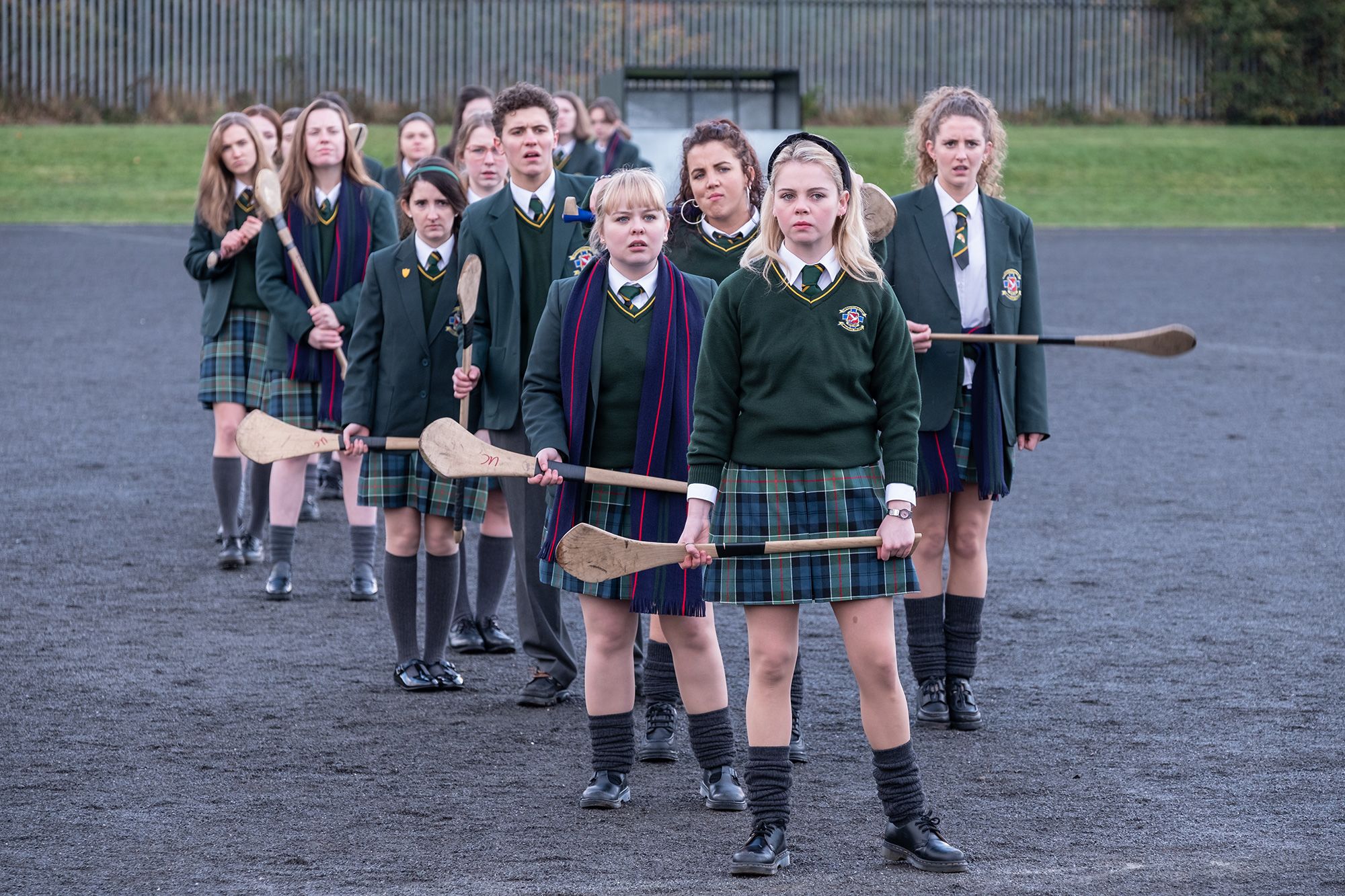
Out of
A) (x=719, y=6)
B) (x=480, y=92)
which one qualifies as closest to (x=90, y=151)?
(x=719, y=6)

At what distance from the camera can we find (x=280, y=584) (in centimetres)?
705

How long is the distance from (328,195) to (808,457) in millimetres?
3637

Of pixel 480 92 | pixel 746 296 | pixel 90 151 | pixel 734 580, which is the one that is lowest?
pixel 734 580

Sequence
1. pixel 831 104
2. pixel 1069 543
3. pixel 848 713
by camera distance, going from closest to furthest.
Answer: pixel 848 713 → pixel 1069 543 → pixel 831 104

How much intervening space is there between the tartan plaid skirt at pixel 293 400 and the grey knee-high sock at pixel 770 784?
12.0 feet

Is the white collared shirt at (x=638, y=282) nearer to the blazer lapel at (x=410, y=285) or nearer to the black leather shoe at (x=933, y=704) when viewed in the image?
the blazer lapel at (x=410, y=285)

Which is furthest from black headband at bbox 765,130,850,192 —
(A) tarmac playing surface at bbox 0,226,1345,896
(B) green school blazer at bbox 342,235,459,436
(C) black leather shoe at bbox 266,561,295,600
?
(C) black leather shoe at bbox 266,561,295,600

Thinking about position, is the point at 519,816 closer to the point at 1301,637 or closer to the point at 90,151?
the point at 1301,637

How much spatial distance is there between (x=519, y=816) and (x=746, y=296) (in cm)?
151

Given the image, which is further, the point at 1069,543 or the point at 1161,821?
the point at 1069,543

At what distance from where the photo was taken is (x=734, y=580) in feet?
13.3

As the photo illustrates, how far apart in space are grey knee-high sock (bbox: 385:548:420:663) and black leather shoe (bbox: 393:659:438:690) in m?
0.04

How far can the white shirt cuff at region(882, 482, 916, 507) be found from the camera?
3.99 m

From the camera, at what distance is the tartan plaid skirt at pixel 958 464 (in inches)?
213
